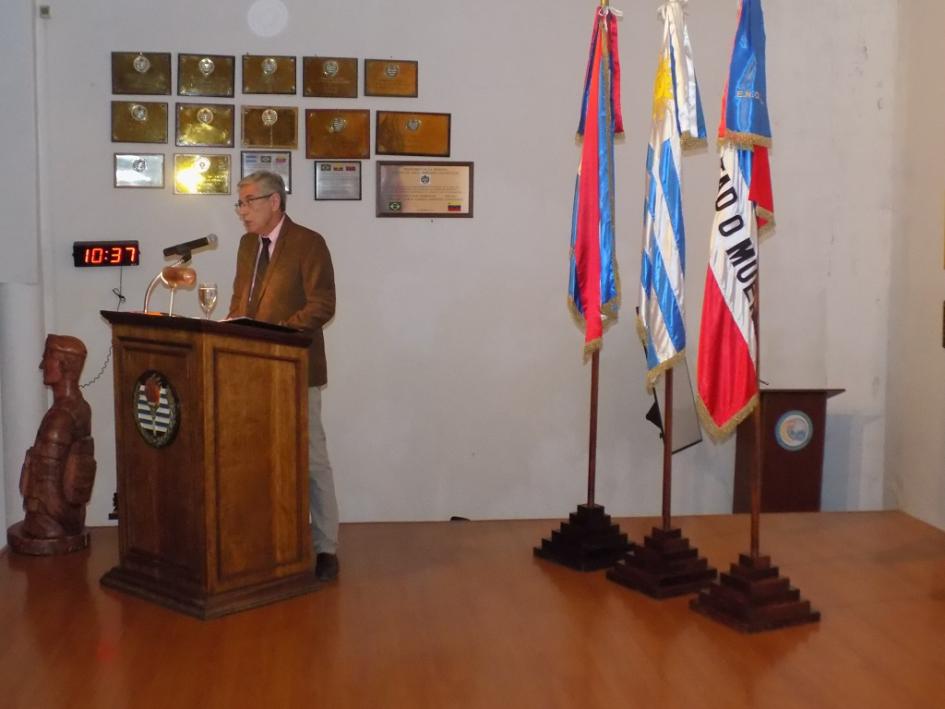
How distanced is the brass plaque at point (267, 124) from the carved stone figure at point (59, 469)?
1.46m

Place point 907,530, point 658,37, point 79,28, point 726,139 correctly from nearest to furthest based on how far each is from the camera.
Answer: point 726,139
point 907,530
point 79,28
point 658,37

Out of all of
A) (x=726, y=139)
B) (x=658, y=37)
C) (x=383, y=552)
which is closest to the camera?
(x=726, y=139)

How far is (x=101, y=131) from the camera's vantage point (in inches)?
200

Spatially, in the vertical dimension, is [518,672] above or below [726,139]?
below

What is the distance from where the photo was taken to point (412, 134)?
17.2ft

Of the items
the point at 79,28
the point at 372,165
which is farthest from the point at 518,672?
the point at 79,28

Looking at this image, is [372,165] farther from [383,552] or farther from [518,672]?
[518,672]

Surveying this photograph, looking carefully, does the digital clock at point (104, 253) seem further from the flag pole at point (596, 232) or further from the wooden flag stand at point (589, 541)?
the wooden flag stand at point (589, 541)

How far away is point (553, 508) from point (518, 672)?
251 cm

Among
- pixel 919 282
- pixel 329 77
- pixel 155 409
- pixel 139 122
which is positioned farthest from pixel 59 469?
pixel 919 282

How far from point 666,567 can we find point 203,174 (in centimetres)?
305

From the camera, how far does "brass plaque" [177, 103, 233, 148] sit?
5.10 metres

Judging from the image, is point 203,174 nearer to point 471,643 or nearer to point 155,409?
point 155,409

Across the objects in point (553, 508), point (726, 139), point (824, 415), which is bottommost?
point (553, 508)
